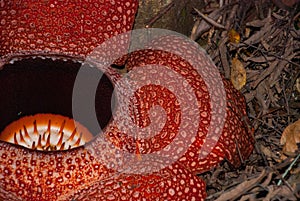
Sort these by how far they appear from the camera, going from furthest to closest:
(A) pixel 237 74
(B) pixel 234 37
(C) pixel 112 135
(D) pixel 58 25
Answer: (B) pixel 234 37 → (A) pixel 237 74 → (D) pixel 58 25 → (C) pixel 112 135

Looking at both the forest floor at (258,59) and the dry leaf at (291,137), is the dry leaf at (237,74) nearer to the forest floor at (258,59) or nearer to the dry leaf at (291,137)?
the forest floor at (258,59)

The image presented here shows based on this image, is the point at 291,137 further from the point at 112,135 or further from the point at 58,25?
the point at 58,25

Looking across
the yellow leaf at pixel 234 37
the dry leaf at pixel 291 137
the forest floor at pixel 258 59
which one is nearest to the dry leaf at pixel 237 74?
the forest floor at pixel 258 59

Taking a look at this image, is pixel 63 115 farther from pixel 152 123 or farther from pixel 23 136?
pixel 152 123

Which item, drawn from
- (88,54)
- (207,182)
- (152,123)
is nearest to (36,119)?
(88,54)

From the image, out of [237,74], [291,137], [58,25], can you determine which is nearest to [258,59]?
[237,74]
